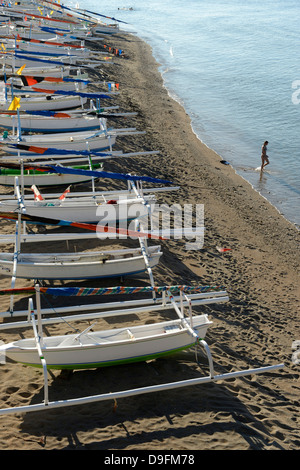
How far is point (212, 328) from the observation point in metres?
10.7

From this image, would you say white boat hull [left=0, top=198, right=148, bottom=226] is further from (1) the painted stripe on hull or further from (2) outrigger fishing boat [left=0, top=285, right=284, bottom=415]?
(1) the painted stripe on hull

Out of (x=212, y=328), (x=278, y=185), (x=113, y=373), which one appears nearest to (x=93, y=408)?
(x=113, y=373)

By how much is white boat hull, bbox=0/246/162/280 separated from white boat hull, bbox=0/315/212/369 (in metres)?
2.39

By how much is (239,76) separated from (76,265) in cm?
3161

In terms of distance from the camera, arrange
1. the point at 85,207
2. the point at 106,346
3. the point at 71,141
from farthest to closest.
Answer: the point at 71,141 → the point at 85,207 → the point at 106,346

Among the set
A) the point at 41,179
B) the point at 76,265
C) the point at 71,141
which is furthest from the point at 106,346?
the point at 71,141

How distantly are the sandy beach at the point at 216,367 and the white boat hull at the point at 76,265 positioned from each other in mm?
526

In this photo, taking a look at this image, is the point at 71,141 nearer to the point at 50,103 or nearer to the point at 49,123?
the point at 49,123

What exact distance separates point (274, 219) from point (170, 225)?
15.2ft

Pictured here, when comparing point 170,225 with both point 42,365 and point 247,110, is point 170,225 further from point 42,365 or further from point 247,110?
point 247,110

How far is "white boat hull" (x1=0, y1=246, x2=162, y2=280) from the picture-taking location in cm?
1076

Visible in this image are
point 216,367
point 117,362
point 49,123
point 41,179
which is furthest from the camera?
point 49,123

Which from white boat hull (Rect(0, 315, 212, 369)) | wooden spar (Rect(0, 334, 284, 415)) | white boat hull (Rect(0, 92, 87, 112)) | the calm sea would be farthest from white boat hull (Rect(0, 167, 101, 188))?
wooden spar (Rect(0, 334, 284, 415))

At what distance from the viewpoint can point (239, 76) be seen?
127 feet
